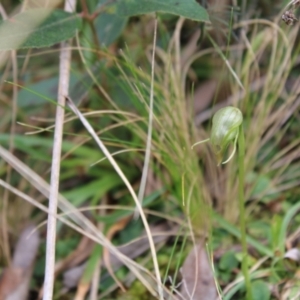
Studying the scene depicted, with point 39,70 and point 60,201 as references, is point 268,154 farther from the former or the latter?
point 39,70

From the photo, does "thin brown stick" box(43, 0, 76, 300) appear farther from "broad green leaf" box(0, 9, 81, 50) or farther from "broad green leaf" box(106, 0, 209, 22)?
"broad green leaf" box(106, 0, 209, 22)

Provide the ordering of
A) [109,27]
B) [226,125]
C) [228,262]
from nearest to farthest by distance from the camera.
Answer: [226,125] → [228,262] → [109,27]

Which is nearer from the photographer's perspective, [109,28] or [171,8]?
[171,8]

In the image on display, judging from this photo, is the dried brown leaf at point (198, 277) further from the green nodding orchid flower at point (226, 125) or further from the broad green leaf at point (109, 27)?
the broad green leaf at point (109, 27)

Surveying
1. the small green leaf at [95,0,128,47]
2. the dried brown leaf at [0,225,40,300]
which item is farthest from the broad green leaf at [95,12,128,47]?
the dried brown leaf at [0,225,40,300]

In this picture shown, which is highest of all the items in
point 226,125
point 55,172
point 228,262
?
point 226,125

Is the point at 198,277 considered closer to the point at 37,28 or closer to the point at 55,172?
the point at 55,172

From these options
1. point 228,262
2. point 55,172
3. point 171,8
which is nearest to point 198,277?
point 228,262

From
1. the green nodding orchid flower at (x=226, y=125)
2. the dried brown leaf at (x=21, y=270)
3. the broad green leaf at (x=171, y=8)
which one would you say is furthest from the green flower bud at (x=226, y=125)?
the dried brown leaf at (x=21, y=270)
